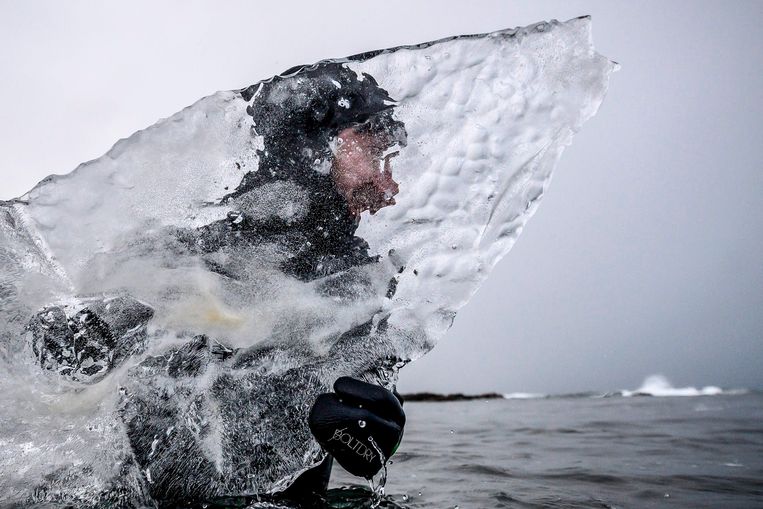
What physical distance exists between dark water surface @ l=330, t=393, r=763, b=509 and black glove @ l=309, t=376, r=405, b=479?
65 centimetres

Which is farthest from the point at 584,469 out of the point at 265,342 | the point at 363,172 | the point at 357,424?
the point at 363,172

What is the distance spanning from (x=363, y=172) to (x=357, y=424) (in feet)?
3.97

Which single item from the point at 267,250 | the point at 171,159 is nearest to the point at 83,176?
the point at 171,159

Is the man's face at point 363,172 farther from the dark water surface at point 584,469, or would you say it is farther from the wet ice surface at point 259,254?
the dark water surface at point 584,469

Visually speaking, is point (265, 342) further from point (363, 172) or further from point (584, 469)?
point (584, 469)

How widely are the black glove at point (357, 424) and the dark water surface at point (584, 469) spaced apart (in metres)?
0.65

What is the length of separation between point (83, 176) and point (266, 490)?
1702mm

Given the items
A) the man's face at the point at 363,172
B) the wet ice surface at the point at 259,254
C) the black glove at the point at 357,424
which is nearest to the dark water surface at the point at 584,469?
the black glove at the point at 357,424

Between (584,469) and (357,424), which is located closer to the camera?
(357,424)

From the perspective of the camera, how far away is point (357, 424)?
2299mm

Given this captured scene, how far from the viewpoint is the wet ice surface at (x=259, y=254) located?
2480mm

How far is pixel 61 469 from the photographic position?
96.8 inches

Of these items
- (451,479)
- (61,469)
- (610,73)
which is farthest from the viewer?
(451,479)

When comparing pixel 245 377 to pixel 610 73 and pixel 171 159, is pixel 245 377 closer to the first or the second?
pixel 171 159
